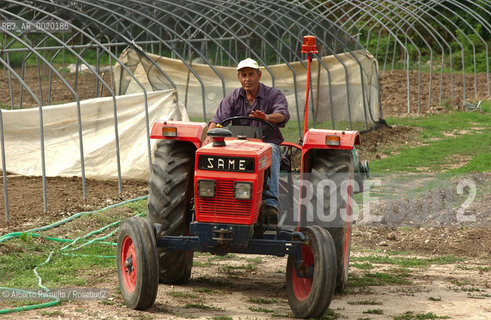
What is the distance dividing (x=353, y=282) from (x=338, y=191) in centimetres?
113

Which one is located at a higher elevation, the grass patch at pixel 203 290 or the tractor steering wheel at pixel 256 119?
the tractor steering wheel at pixel 256 119

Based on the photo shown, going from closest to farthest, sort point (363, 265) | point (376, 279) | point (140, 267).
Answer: point (140, 267) < point (376, 279) < point (363, 265)

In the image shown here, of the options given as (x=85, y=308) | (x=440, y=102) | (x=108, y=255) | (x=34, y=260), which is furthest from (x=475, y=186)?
(x=440, y=102)

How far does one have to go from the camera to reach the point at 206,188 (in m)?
6.54

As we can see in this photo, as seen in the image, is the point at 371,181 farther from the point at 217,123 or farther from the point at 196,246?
the point at 196,246

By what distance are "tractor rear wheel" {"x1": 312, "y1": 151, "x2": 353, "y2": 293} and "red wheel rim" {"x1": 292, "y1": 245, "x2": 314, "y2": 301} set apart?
0.58 m

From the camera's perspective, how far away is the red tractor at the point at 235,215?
21.2 ft

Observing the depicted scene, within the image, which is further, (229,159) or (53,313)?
(229,159)

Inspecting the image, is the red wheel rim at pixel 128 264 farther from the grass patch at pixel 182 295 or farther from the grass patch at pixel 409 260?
the grass patch at pixel 409 260

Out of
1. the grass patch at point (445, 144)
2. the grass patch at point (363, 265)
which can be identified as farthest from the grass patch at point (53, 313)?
the grass patch at point (445, 144)

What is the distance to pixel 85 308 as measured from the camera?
6496 mm

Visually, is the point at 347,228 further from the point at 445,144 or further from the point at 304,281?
the point at 445,144

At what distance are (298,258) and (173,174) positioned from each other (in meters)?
1.28

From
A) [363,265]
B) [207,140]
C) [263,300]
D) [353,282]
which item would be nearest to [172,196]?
[207,140]
